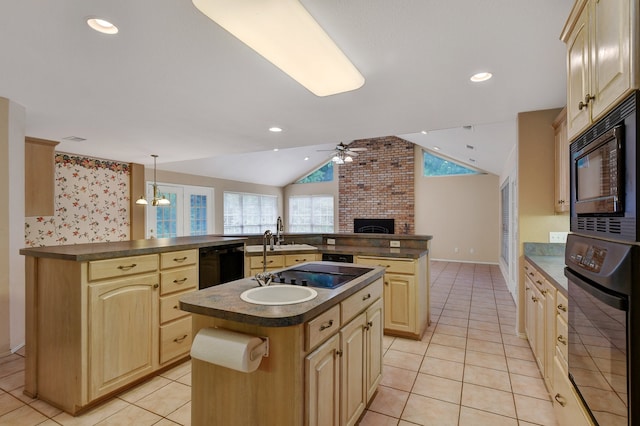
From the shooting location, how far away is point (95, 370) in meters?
2.04

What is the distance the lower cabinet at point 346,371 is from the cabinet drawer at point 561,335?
1024mm

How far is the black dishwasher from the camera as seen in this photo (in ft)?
9.60

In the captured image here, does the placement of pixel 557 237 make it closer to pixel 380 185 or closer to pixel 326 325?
pixel 326 325

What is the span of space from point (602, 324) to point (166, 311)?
8.90 ft

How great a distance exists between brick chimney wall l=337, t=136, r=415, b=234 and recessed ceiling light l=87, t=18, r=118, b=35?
790 cm

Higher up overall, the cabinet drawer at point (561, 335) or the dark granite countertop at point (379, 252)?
the dark granite countertop at point (379, 252)

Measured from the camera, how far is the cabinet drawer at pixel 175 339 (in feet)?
8.25

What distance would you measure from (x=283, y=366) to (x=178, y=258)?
1.76 m

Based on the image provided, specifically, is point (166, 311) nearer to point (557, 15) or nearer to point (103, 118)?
point (103, 118)

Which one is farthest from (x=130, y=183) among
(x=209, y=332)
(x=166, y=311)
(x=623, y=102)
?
(x=623, y=102)

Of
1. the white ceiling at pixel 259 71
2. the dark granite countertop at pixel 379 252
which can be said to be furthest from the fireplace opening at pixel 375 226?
the dark granite countertop at pixel 379 252

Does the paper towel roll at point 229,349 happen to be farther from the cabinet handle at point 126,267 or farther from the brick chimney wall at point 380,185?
the brick chimney wall at point 380,185

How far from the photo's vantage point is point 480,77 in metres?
2.36

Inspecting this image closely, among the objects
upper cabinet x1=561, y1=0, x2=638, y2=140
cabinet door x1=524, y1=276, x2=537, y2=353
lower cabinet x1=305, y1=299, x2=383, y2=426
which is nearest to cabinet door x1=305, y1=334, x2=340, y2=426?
lower cabinet x1=305, y1=299, x2=383, y2=426
